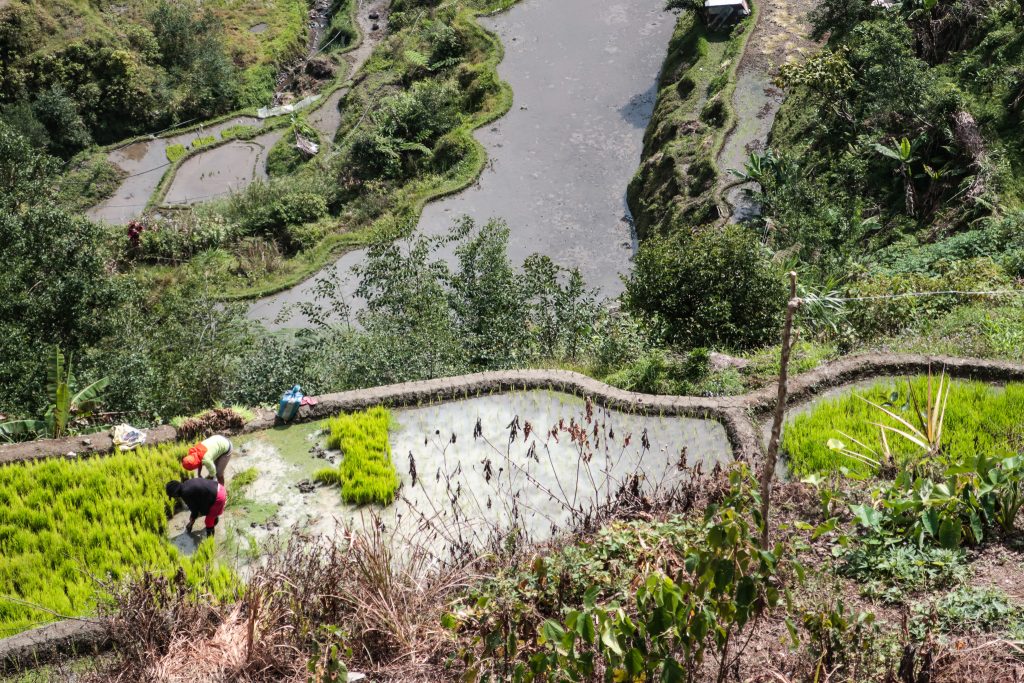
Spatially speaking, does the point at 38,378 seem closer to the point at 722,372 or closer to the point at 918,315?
the point at 722,372

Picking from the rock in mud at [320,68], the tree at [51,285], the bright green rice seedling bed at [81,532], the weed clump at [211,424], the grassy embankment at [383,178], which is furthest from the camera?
the rock in mud at [320,68]

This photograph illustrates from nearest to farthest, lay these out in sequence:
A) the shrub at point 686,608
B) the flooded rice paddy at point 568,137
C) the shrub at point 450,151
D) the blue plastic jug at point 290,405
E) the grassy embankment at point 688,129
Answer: the shrub at point 686,608, the blue plastic jug at point 290,405, the grassy embankment at point 688,129, the flooded rice paddy at point 568,137, the shrub at point 450,151

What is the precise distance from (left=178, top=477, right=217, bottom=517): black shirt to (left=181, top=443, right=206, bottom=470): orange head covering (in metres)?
0.18

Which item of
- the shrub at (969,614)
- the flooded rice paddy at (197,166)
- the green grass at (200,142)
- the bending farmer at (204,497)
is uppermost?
the shrub at (969,614)

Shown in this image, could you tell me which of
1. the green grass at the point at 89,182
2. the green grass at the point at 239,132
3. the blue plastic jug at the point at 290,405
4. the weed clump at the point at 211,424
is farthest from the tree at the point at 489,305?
the green grass at the point at 239,132

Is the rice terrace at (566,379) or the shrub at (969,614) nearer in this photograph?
the shrub at (969,614)

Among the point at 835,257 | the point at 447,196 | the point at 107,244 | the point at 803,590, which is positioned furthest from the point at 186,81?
the point at 803,590

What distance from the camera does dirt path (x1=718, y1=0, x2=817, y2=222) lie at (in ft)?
60.1

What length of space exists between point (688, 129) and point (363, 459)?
14326 mm

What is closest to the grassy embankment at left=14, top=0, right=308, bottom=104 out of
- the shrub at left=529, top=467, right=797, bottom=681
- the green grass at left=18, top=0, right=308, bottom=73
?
the green grass at left=18, top=0, right=308, bottom=73

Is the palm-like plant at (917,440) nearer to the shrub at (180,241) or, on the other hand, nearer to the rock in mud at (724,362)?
the rock in mud at (724,362)

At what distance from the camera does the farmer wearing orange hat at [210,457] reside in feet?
Result: 26.2

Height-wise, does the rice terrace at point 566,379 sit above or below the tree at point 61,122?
above

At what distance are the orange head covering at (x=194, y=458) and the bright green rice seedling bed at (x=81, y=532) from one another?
1.58 feet
